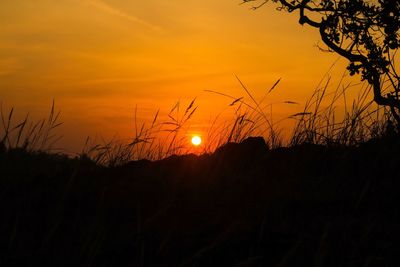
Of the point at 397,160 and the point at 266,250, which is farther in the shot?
the point at 397,160

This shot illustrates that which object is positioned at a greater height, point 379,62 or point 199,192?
point 379,62

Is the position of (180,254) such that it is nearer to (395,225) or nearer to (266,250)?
(266,250)

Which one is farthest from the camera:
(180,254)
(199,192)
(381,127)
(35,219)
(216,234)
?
(381,127)

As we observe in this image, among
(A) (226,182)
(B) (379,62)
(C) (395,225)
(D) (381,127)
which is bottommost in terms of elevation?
(C) (395,225)

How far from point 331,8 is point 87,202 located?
711cm

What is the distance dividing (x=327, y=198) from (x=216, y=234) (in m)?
0.90

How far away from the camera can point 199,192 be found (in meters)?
3.18

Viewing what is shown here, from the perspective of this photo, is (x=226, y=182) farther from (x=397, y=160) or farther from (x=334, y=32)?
(x=334, y=32)

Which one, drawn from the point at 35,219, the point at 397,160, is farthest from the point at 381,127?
the point at 35,219

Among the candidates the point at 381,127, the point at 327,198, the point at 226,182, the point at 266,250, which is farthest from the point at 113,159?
the point at 381,127

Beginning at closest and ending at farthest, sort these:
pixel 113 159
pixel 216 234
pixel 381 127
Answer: pixel 216 234 → pixel 113 159 → pixel 381 127

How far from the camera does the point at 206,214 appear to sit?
9.22ft

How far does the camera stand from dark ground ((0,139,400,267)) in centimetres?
236

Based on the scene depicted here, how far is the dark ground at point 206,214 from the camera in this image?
236 cm
